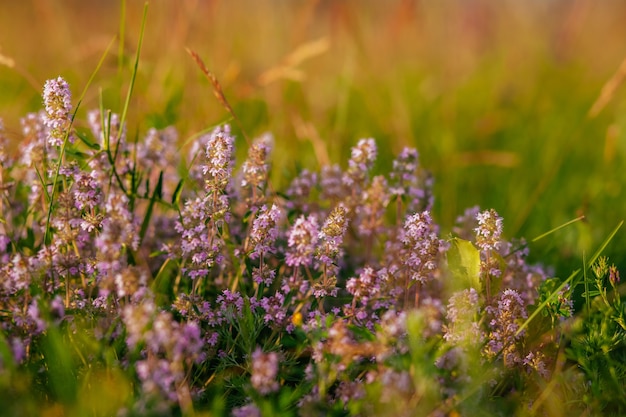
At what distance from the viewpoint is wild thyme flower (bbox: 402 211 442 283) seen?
2.14 meters

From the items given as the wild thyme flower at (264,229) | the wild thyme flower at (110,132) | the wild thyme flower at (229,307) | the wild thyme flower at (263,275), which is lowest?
the wild thyme flower at (229,307)

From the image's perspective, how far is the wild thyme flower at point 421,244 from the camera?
2.14 meters

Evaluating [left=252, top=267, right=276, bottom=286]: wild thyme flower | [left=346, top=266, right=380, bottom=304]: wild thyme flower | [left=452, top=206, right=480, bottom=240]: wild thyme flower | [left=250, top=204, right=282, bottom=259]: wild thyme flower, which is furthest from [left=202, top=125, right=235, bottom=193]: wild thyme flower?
[left=452, top=206, right=480, bottom=240]: wild thyme flower

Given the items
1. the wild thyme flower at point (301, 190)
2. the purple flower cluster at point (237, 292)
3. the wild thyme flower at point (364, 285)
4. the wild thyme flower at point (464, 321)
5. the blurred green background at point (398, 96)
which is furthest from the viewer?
the blurred green background at point (398, 96)

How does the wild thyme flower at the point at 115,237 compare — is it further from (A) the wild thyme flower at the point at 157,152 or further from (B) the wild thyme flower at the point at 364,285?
(A) the wild thyme flower at the point at 157,152

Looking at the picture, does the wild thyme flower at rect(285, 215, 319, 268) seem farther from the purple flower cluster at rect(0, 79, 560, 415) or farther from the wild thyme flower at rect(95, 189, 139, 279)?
the wild thyme flower at rect(95, 189, 139, 279)

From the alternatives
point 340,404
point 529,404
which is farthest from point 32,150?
point 529,404

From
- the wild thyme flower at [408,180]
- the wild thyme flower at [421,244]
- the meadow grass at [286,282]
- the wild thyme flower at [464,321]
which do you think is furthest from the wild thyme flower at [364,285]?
the wild thyme flower at [408,180]

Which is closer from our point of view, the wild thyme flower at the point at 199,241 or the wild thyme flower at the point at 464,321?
the wild thyme flower at the point at 464,321

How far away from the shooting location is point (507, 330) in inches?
83.4

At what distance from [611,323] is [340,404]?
2.90 feet

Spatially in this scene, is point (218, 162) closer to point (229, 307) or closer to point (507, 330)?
point (229, 307)

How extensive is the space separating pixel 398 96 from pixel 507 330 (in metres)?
2.86

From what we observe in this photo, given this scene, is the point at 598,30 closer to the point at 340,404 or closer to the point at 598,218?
the point at 598,218
